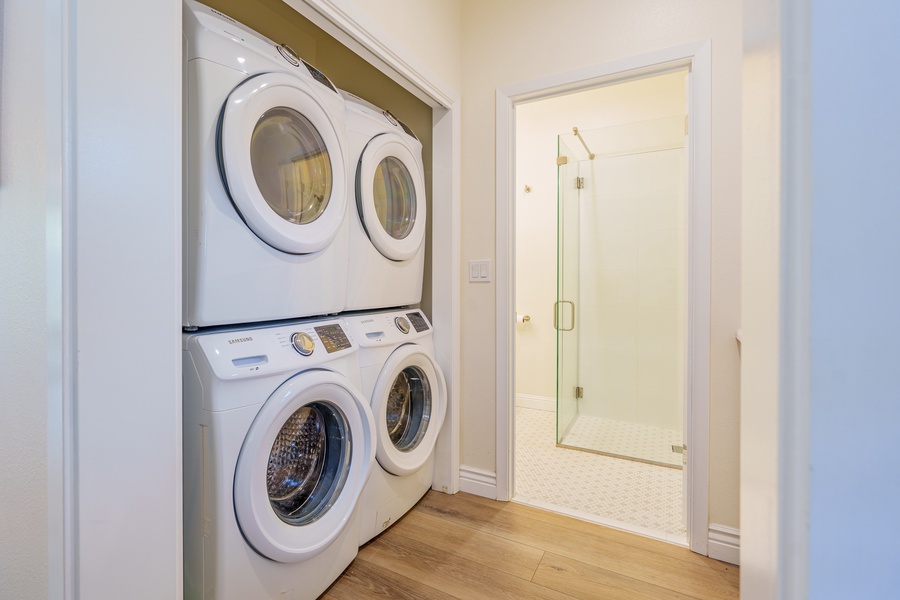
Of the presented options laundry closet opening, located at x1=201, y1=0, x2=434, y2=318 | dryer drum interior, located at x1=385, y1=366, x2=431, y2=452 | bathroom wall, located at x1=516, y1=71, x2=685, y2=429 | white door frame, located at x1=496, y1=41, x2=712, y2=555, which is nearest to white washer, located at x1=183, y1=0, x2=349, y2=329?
dryer drum interior, located at x1=385, y1=366, x2=431, y2=452

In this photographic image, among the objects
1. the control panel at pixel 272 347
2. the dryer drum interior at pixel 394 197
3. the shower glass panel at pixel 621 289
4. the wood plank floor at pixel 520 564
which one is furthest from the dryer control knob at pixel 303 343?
the shower glass panel at pixel 621 289

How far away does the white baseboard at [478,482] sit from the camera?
79.4 inches

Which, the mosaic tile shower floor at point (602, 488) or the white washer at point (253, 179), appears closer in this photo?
the white washer at point (253, 179)

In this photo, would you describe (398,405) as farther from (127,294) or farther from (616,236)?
(616,236)

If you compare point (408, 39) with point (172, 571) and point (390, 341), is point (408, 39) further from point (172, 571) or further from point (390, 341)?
point (172, 571)

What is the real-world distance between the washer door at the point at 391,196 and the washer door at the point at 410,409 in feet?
1.58

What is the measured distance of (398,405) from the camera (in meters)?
1.87

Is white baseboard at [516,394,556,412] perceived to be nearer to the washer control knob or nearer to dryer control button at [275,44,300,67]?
the washer control knob

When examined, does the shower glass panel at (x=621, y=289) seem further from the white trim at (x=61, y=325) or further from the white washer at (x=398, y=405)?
the white trim at (x=61, y=325)

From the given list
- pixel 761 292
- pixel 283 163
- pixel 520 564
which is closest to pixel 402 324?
pixel 283 163

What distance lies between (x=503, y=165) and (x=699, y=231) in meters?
0.93

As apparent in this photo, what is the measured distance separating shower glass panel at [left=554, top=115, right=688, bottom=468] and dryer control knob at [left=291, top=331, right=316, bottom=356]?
190cm

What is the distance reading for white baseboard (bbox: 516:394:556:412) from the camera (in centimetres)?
339

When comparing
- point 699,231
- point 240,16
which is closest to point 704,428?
point 699,231
